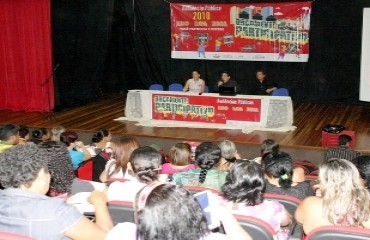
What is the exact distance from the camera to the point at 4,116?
370 inches

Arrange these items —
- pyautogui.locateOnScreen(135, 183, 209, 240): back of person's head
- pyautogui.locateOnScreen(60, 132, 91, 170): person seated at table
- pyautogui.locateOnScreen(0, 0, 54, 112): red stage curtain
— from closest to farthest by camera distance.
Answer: pyautogui.locateOnScreen(135, 183, 209, 240): back of person's head, pyautogui.locateOnScreen(60, 132, 91, 170): person seated at table, pyautogui.locateOnScreen(0, 0, 54, 112): red stage curtain

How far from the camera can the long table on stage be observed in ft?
25.4

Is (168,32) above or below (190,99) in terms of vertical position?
above

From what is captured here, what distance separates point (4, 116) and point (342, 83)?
7.10 meters

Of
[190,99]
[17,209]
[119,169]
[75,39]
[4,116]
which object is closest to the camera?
[17,209]

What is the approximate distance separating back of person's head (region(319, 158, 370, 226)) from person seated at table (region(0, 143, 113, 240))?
3.73 ft

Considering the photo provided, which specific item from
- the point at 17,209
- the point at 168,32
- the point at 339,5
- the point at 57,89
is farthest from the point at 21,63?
the point at 17,209

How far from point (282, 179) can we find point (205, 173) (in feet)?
1.87

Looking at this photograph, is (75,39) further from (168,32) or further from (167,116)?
(167,116)

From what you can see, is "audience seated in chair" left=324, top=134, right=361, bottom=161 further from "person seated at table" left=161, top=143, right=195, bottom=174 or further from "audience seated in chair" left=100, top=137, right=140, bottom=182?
"audience seated in chair" left=100, top=137, right=140, bottom=182

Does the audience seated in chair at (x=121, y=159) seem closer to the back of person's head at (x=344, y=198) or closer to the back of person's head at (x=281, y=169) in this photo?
the back of person's head at (x=281, y=169)

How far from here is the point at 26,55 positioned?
384 inches

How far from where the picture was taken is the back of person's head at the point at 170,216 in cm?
161

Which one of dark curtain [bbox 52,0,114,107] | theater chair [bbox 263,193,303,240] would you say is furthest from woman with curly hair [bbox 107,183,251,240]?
dark curtain [bbox 52,0,114,107]
